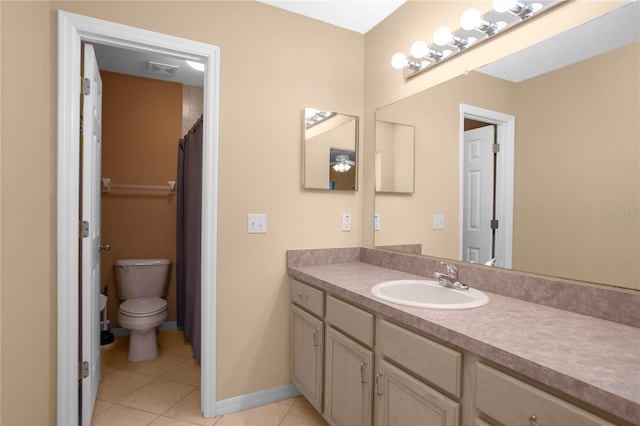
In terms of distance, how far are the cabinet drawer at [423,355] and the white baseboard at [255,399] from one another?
106 cm

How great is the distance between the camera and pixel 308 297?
6.07ft

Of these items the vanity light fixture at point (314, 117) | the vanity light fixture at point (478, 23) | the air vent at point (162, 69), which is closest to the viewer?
the vanity light fixture at point (478, 23)

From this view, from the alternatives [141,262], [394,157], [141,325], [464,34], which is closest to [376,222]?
[394,157]

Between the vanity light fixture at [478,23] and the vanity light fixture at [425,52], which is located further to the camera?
the vanity light fixture at [425,52]

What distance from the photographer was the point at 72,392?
162 cm

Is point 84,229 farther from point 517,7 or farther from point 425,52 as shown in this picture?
point 517,7

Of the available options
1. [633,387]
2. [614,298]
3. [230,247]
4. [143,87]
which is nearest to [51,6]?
[230,247]

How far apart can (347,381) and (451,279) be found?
65cm

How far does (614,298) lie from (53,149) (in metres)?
2.28

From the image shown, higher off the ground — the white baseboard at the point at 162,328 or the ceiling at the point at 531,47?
the ceiling at the point at 531,47

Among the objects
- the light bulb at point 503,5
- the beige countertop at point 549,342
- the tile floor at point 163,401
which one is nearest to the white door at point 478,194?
the beige countertop at point 549,342

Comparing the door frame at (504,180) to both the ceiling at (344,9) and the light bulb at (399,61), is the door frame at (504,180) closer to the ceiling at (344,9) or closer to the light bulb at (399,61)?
the light bulb at (399,61)

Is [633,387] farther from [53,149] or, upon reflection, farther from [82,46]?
→ [82,46]

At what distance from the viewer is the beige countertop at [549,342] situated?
68 cm
